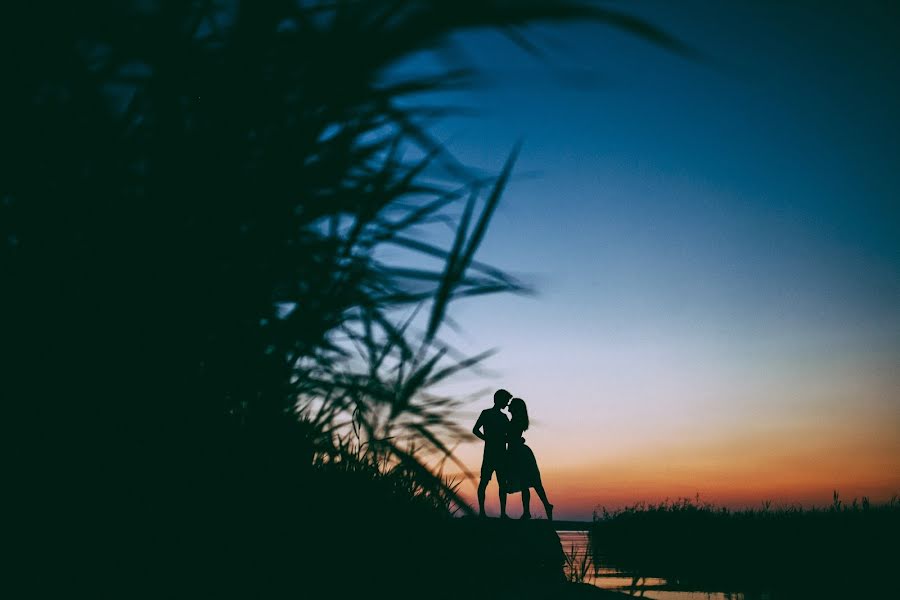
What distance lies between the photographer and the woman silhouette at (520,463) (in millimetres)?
8398

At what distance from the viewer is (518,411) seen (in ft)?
27.7

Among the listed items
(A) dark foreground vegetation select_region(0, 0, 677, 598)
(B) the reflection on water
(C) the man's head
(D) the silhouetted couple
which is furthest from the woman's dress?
(A) dark foreground vegetation select_region(0, 0, 677, 598)

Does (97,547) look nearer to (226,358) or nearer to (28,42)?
(226,358)

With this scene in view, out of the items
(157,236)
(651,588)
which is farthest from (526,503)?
(157,236)

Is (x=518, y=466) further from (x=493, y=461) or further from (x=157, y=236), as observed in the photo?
(x=157, y=236)

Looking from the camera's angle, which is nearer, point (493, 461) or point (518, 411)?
point (493, 461)

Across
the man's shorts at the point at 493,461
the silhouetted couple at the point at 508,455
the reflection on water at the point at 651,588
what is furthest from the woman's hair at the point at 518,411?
the reflection on water at the point at 651,588

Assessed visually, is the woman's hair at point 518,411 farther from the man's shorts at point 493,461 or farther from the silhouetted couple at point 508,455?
the man's shorts at point 493,461

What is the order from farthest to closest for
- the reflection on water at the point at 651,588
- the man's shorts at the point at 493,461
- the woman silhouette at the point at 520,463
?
the reflection on water at the point at 651,588
the woman silhouette at the point at 520,463
the man's shorts at the point at 493,461

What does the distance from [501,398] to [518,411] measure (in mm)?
500

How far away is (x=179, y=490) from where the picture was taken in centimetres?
101

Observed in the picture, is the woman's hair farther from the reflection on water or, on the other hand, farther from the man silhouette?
the reflection on water

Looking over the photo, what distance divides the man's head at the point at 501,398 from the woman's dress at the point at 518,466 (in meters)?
0.52

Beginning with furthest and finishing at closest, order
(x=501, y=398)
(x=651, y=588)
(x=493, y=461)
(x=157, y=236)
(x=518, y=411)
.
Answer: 1. (x=651, y=588)
2. (x=518, y=411)
3. (x=493, y=461)
4. (x=501, y=398)
5. (x=157, y=236)
